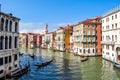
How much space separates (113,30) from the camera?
146ft

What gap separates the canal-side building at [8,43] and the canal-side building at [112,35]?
1998cm

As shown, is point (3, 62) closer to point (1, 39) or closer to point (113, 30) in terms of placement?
point (1, 39)

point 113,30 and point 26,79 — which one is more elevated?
point 113,30

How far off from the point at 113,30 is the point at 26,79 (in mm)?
24118

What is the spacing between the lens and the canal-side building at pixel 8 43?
83.0ft

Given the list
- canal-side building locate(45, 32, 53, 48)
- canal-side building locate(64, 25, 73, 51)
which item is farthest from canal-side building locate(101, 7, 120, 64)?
canal-side building locate(45, 32, 53, 48)

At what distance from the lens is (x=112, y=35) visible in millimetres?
45188

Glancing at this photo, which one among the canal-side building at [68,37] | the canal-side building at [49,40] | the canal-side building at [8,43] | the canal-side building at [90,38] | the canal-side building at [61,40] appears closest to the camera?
the canal-side building at [8,43]

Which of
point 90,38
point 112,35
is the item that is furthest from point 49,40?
point 112,35

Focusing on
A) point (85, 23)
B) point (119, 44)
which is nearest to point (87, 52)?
point (85, 23)

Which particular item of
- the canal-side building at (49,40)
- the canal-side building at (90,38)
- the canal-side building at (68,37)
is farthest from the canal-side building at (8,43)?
the canal-side building at (49,40)

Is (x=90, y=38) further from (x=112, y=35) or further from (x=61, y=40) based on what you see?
(x=61, y=40)

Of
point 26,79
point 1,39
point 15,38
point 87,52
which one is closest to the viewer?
point 1,39

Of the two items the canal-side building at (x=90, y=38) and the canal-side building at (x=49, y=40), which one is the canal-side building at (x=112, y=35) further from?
the canal-side building at (x=49, y=40)
